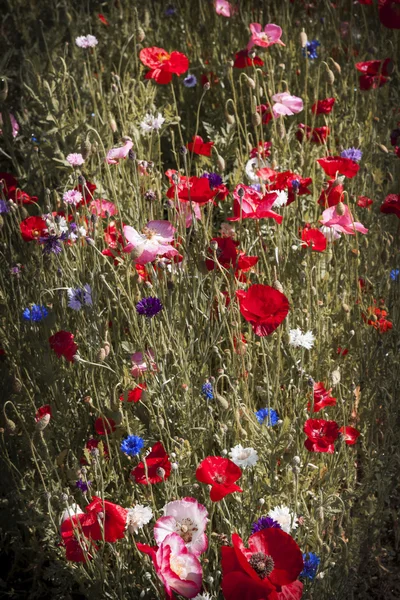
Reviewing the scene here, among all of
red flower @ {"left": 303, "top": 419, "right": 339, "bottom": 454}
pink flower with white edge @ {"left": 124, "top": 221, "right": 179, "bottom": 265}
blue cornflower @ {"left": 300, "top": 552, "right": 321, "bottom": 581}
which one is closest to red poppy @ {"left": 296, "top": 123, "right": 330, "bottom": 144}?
pink flower with white edge @ {"left": 124, "top": 221, "right": 179, "bottom": 265}

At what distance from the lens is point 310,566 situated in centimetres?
141

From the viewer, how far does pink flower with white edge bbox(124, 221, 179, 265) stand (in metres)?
1.68

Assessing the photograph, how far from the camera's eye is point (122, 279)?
2.01 meters

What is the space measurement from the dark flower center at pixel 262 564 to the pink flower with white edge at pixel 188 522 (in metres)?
0.15

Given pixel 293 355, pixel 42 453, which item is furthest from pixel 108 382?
pixel 293 355

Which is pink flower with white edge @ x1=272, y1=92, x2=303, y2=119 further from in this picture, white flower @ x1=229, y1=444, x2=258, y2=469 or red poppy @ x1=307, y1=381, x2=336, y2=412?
white flower @ x1=229, y1=444, x2=258, y2=469

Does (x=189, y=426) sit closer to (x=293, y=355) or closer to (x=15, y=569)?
(x=293, y=355)

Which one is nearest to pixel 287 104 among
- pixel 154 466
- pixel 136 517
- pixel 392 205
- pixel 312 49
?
pixel 392 205

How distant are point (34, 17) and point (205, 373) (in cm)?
253

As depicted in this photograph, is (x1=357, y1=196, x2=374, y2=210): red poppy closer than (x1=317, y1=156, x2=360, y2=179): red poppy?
No

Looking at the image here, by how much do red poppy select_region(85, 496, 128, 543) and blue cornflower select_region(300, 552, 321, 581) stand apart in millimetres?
370

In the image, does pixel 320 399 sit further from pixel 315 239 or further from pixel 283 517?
pixel 315 239

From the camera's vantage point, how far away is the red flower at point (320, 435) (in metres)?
1.50

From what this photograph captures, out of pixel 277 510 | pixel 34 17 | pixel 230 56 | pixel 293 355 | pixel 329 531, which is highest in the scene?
pixel 34 17
